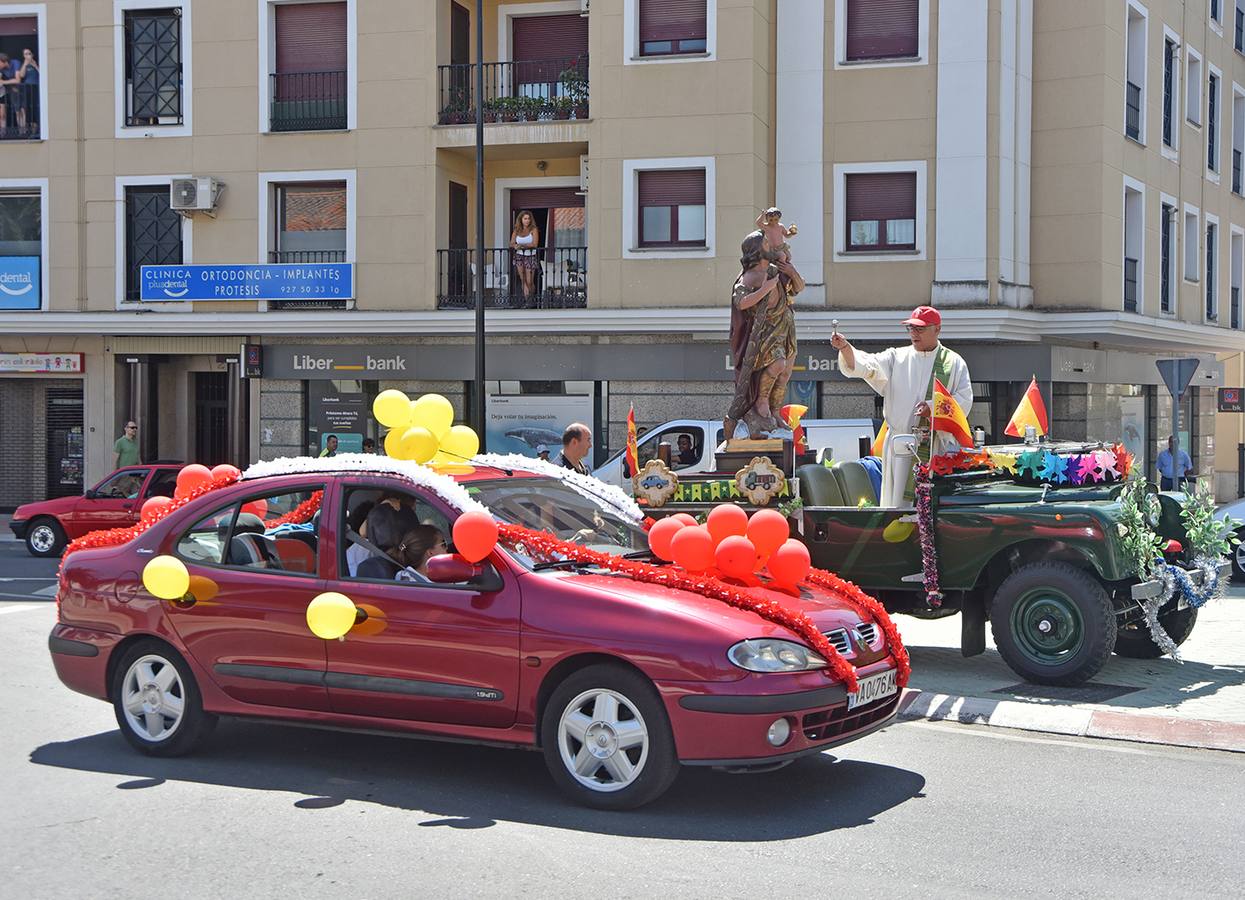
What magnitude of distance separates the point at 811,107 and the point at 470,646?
61.5 feet

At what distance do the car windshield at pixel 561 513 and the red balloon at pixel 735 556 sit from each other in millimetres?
662

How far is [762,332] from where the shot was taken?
11383mm

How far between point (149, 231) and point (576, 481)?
800 inches

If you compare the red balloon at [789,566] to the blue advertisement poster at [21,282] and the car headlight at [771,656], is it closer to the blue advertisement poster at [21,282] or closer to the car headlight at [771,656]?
the car headlight at [771,656]

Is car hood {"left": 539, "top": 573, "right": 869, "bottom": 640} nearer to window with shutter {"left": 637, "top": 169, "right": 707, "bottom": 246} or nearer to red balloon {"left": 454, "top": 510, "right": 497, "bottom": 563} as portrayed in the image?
red balloon {"left": 454, "top": 510, "right": 497, "bottom": 563}

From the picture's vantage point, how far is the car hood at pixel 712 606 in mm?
6125

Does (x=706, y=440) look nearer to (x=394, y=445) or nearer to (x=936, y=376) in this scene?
(x=936, y=376)

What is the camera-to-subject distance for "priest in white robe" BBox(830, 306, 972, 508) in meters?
10.1

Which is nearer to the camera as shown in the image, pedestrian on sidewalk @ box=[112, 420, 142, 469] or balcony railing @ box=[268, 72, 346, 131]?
pedestrian on sidewalk @ box=[112, 420, 142, 469]

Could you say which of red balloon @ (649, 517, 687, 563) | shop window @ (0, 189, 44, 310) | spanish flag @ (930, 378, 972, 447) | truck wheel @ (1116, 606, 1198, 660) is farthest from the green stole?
shop window @ (0, 189, 44, 310)

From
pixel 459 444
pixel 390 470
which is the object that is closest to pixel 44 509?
pixel 459 444

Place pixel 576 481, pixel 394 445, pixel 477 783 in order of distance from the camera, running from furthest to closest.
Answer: pixel 576 481
pixel 394 445
pixel 477 783

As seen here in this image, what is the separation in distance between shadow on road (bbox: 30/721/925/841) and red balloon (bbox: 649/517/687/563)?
42.7 inches

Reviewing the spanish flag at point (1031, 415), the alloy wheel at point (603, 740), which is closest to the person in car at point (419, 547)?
the alloy wheel at point (603, 740)
